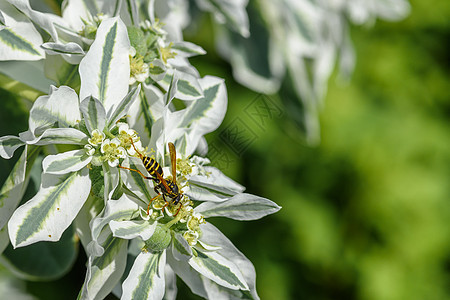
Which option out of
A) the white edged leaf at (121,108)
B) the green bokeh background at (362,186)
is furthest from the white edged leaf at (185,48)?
the green bokeh background at (362,186)

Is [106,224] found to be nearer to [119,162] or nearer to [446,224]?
[119,162]

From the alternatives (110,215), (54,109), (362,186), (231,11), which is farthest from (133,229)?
(362,186)

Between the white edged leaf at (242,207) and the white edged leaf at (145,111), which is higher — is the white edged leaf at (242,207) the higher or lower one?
the lower one

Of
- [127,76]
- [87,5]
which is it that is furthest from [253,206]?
[87,5]

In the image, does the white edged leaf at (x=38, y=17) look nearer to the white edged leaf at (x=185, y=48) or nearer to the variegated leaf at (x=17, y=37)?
the variegated leaf at (x=17, y=37)

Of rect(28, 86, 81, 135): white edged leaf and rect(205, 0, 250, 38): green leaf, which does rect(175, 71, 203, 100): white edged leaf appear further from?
rect(205, 0, 250, 38): green leaf

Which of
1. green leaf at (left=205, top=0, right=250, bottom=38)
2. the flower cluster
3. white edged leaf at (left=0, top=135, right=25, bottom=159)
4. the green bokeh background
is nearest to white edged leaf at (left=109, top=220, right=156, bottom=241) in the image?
the flower cluster
